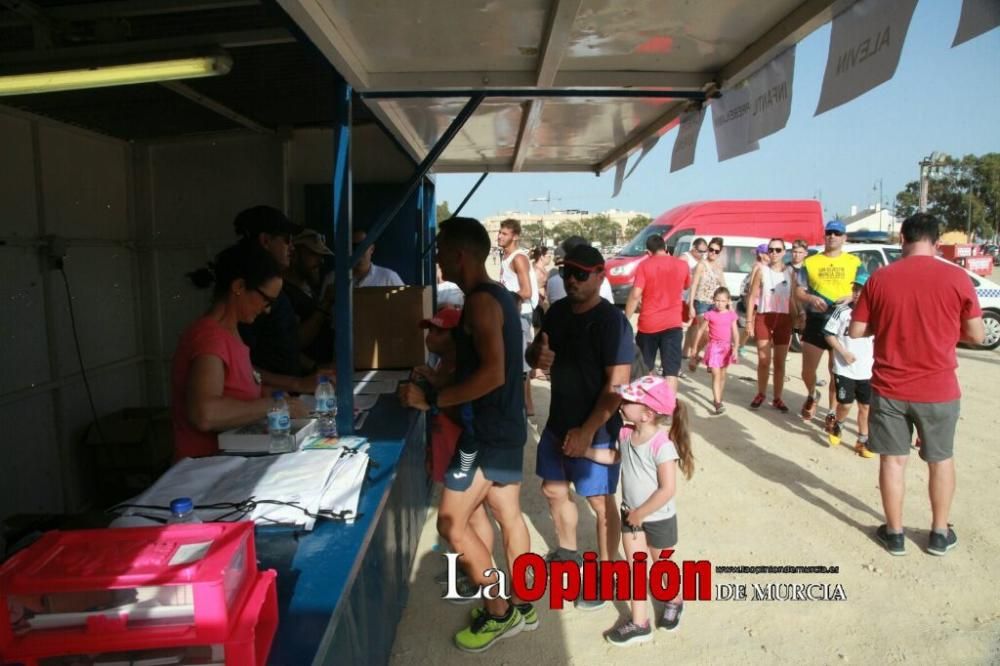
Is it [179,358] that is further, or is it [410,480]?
[410,480]

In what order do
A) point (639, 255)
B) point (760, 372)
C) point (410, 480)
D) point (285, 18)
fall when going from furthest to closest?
1. point (639, 255)
2. point (760, 372)
3. point (410, 480)
4. point (285, 18)

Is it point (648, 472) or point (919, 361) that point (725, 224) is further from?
point (648, 472)

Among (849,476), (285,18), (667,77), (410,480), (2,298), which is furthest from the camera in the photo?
(849,476)

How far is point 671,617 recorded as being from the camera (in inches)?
115

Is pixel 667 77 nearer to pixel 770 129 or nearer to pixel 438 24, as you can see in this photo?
pixel 770 129

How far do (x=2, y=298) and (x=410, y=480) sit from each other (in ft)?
9.73

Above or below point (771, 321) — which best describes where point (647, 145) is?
above

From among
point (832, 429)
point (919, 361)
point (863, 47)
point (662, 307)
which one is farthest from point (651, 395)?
point (832, 429)

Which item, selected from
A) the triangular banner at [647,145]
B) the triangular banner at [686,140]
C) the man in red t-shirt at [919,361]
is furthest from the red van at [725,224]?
the man in red t-shirt at [919,361]

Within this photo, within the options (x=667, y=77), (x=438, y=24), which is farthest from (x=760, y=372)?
(x=438, y=24)

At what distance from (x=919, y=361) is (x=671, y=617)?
1.99 meters

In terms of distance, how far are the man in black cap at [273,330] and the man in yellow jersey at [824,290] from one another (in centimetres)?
456

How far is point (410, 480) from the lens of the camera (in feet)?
10.6

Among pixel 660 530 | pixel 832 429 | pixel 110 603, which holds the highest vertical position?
pixel 110 603
